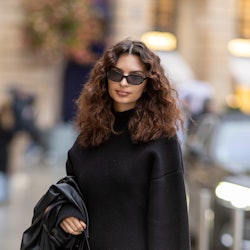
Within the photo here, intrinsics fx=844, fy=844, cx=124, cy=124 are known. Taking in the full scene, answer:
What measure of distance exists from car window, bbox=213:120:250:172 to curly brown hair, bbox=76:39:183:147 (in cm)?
519

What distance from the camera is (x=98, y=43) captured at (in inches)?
832

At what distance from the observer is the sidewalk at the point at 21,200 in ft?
32.6

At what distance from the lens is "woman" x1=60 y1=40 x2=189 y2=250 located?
3512 millimetres

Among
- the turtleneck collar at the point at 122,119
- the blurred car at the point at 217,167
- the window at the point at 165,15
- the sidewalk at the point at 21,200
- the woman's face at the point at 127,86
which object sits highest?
the woman's face at the point at 127,86

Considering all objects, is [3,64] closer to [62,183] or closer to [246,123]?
[246,123]

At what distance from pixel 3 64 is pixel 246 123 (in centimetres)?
1053

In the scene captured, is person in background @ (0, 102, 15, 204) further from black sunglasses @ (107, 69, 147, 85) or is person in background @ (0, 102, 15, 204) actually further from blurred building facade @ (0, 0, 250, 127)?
black sunglasses @ (107, 69, 147, 85)

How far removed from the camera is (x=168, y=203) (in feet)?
11.6

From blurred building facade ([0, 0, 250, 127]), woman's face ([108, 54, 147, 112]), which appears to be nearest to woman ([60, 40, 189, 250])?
woman's face ([108, 54, 147, 112])

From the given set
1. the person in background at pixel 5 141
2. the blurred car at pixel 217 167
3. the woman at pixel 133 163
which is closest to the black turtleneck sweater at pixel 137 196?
the woman at pixel 133 163

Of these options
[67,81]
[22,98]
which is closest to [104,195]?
[22,98]

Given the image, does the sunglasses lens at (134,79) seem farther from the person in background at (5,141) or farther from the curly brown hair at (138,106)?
the person in background at (5,141)

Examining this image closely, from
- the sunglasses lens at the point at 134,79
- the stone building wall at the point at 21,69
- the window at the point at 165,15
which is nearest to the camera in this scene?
the sunglasses lens at the point at 134,79

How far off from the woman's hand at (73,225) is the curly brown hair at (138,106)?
339 millimetres
